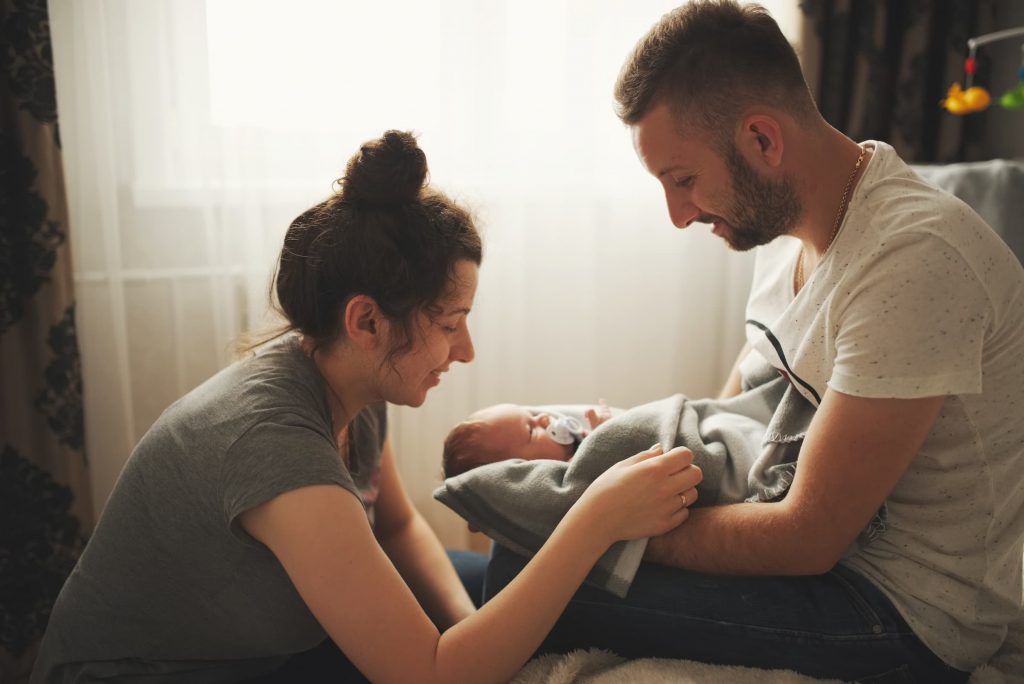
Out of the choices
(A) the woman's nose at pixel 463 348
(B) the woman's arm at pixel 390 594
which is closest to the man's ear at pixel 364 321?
(A) the woman's nose at pixel 463 348

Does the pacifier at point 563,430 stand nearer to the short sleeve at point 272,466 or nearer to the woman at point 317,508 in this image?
the woman at point 317,508

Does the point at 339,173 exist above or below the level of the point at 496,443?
above

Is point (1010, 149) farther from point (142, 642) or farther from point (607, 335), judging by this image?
point (142, 642)

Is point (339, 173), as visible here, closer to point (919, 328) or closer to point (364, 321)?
point (364, 321)

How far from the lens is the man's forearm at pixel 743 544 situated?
1204 millimetres

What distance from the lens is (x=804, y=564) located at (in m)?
1.22

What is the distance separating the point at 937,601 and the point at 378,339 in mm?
918

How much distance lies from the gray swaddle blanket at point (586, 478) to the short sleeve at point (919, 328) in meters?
0.26

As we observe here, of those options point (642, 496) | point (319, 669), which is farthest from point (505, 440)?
point (319, 669)

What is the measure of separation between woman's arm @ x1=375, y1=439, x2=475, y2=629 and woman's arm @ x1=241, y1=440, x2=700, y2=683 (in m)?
0.46

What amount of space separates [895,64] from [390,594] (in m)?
2.31

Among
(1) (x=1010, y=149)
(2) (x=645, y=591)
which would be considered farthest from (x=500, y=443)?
(1) (x=1010, y=149)

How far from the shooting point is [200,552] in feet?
3.70

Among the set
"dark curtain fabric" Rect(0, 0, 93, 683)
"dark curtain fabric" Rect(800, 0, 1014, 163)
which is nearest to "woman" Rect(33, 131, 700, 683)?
"dark curtain fabric" Rect(0, 0, 93, 683)
